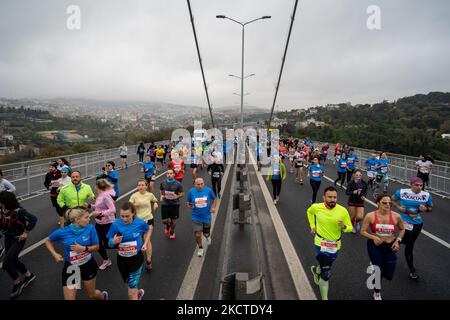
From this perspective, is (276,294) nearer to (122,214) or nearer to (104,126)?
(122,214)

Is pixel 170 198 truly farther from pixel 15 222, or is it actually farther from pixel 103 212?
pixel 15 222

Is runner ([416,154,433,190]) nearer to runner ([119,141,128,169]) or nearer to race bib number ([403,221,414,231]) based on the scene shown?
race bib number ([403,221,414,231])

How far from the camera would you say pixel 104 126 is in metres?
73.3

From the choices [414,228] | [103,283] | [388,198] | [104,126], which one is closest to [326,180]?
[414,228]

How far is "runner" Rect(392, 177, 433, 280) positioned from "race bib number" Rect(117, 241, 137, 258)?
4.35m

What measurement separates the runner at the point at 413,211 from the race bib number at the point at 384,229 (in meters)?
0.94

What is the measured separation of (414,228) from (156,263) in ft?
14.9

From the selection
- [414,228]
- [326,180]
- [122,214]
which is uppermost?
[122,214]

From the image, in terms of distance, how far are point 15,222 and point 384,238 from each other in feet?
18.0

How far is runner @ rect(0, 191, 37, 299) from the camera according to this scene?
156 inches

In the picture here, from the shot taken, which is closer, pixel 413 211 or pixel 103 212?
pixel 413 211

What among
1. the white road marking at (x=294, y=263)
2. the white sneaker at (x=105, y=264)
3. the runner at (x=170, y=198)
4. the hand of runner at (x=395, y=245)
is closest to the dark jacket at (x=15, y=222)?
the white sneaker at (x=105, y=264)

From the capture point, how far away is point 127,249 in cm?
353

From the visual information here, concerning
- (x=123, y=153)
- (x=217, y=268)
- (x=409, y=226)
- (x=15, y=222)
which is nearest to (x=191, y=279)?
(x=217, y=268)
